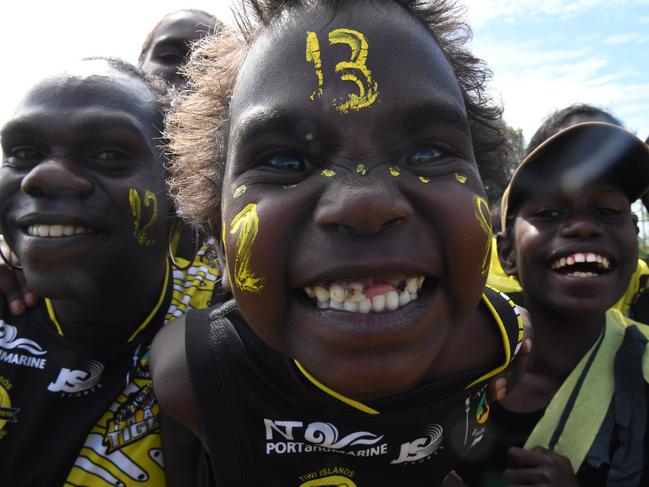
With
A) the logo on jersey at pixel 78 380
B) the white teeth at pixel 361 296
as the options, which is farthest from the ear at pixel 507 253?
the logo on jersey at pixel 78 380

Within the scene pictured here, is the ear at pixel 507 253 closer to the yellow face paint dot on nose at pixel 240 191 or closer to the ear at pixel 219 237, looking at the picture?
the ear at pixel 219 237

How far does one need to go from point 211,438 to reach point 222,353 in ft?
0.83

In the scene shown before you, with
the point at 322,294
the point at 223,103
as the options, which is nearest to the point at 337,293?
the point at 322,294

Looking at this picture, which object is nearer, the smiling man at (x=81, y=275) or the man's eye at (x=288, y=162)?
the man's eye at (x=288, y=162)

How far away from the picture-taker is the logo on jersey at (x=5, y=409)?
171 cm

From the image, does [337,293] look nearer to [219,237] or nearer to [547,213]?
[219,237]

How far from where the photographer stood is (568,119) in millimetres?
2625

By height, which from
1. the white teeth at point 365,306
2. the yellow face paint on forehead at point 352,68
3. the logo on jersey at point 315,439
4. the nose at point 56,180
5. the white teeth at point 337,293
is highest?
the yellow face paint on forehead at point 352,68

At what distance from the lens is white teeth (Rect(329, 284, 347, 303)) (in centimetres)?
109

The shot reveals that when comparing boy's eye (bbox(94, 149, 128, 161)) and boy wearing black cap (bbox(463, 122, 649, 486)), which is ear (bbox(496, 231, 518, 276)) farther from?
boy's eye (bbox(94, 149, 128, 161))

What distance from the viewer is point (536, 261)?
7.20ft

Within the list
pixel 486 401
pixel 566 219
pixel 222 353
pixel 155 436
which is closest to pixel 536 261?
pixel 566 219

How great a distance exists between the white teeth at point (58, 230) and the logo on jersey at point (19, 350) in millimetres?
402

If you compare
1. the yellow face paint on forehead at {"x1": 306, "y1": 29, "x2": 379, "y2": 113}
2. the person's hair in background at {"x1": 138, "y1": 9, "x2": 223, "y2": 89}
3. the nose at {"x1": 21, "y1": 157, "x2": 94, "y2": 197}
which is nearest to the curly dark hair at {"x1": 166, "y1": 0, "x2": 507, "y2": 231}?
the yellow face paint on forehead at {"x1": 306, "y1": 29, "x2": 379, "y2": 113}
